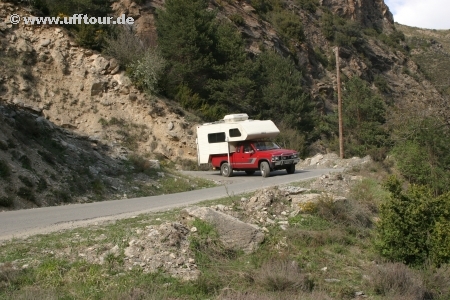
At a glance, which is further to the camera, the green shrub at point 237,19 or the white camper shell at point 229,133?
the green shrub at point 237,19

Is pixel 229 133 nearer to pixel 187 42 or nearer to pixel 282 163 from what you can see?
pixel 282 163

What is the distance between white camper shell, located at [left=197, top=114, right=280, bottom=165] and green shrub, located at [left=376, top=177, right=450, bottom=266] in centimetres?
1389

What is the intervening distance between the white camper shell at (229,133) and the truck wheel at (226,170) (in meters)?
0.65

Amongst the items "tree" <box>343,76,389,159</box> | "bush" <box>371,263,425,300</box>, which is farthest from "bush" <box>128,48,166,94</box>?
"bush" <box>371,263,425,300</box>

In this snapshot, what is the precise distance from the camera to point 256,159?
912 inches

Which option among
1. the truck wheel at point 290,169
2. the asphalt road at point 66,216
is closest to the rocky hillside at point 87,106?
the asphalt road at point 66,216

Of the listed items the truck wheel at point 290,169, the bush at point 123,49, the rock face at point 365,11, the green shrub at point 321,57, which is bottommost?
the truck wheel at point 290,169

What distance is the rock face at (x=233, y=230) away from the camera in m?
9.27

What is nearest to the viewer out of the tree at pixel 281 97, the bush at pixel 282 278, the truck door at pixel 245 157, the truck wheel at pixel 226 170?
the bush at pixel 282 278

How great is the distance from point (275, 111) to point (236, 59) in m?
5.46

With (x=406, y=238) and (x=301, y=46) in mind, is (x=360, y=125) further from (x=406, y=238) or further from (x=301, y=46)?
(x=301, y=46)

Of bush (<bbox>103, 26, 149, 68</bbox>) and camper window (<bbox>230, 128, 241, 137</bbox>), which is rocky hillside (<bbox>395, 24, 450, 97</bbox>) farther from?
camper window (<bbox>230, 128, 241, 137</bbox>)

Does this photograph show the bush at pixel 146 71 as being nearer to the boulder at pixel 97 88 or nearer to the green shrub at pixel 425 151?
the boulder at pixel 97 88

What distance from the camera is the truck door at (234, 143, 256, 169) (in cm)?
2339
